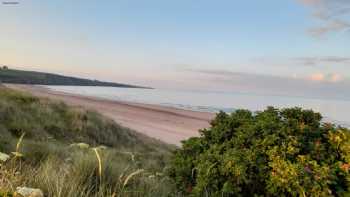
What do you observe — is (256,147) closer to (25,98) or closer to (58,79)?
(25,98)

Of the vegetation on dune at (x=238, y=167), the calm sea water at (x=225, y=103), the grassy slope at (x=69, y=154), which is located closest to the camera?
the vegetation on dune at (x=238, y=167)

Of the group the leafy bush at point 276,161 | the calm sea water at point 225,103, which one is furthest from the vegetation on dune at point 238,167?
the calm sea water at point 225,103

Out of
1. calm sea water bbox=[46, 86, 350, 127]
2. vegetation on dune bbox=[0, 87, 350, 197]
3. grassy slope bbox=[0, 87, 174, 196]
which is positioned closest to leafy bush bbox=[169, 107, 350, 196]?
vegetation on dune bbox=[0, 87, 350, 197]

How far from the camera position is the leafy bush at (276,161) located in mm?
4156

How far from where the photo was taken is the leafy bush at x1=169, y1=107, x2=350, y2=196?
416 centimetres

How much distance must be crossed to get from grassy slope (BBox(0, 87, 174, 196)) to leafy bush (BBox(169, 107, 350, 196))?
70 cm

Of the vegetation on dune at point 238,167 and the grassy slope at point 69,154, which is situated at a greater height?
the vegetation on dune at point 238,167

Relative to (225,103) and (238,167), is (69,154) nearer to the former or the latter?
(238,167)

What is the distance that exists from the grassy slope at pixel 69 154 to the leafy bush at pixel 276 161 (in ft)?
2.31

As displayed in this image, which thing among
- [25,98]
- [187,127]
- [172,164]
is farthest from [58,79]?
[172,164]

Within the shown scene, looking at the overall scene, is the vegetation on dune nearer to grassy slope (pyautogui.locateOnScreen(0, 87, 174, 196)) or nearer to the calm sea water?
grassy slope (pyautogui.locateOnScreen(0, 87, 174, 196))

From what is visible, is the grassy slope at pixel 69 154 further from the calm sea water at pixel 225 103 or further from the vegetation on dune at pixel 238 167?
the calm sea water at pixel 225 103

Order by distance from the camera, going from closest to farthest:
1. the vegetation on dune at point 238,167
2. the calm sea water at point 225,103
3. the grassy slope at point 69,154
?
the vegetation on dune at point 238,167, the grassy slope at point 69,154, the calm sea water at point 225,103

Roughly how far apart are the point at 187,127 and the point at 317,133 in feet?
93.1
